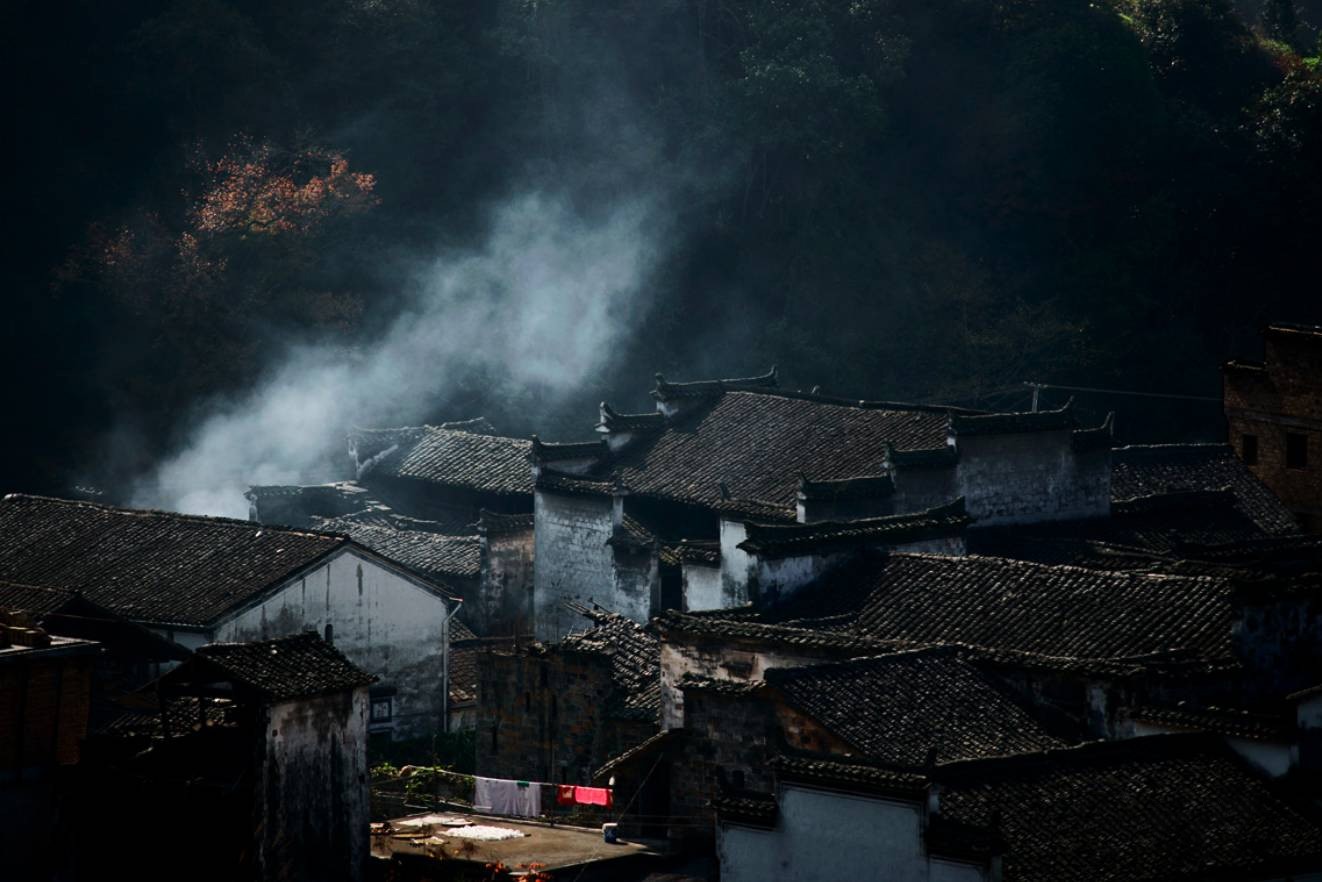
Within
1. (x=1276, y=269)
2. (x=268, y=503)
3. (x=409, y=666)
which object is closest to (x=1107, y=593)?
(x=409, y=666)

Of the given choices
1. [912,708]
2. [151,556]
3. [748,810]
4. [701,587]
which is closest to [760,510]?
[701,587]

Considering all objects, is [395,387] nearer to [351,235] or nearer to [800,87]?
[351,235]

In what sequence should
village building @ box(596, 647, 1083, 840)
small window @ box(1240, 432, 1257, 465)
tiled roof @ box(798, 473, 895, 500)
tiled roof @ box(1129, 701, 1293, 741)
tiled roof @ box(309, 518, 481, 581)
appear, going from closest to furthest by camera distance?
1. tiled roof @ box(1129, 701, 1293, 741)
2. village building @ box(596, 647, 1083, 840)
3. tiled roof @ box(798, 473, 895, 500)
4. tiled roof @ box(309, 518, 481, 581)
5. small window @ box(1240, 432, 1257, 465)

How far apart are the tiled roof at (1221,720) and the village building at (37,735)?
1546cm

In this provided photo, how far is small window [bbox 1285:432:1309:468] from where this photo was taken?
65.0 metres

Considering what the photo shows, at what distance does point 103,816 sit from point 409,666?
16288mm

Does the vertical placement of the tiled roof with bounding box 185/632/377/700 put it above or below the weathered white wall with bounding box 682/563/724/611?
below

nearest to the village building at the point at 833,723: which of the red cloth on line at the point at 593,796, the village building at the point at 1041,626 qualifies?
the red cloth on line at the point at 593,796

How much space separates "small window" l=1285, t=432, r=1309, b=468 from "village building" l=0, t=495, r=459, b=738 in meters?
22.7

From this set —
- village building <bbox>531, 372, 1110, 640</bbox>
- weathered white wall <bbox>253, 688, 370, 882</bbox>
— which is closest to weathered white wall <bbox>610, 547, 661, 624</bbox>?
village building <bbox>531, 372, 1110, 640</bbox>

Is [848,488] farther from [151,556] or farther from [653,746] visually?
[151,556]

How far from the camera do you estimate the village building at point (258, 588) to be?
2012 inches

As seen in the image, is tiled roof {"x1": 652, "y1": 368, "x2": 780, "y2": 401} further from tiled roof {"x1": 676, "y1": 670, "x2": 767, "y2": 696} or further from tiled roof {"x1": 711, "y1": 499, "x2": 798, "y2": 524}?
tiled roof {"x1": 676, "y1": 670, "x2": 767, "y2": 696}

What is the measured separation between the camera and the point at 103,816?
1480 inches
